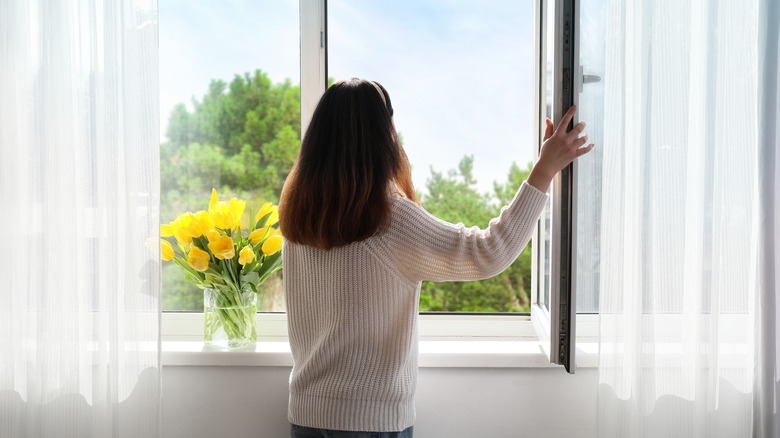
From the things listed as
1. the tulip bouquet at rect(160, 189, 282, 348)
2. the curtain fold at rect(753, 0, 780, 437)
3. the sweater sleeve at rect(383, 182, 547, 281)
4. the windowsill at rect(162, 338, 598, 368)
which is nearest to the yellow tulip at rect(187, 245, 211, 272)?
the tulip bouquet at rect(160, 189, 282, 348)

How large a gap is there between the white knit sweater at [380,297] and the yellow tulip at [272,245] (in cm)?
32

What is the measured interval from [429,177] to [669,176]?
146 cm

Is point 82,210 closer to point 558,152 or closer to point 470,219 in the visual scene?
point 558,152

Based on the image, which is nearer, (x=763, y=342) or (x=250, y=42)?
(x=763, y=342)

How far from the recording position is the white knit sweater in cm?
122

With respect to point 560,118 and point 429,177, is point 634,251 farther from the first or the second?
point 429,177

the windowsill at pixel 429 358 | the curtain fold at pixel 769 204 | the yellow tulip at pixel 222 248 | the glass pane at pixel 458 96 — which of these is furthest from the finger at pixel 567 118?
the glass pane at pixel 458 96

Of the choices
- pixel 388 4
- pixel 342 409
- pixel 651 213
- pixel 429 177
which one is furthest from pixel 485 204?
pixel 342 409

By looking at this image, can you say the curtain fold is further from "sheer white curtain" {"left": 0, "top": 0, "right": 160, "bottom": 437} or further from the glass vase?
"sheer white curtain" {"left": 0, "top": 0, "right": 160, "bottom": 437}

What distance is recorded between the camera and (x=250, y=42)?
6.26 feet

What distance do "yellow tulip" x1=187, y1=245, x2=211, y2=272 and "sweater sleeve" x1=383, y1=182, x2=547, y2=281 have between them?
0.52m

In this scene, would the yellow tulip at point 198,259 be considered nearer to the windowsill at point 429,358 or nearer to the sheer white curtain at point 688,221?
the windowsill at point 429,358

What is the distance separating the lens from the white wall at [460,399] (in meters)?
1.53

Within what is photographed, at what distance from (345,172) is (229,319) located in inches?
23.9
